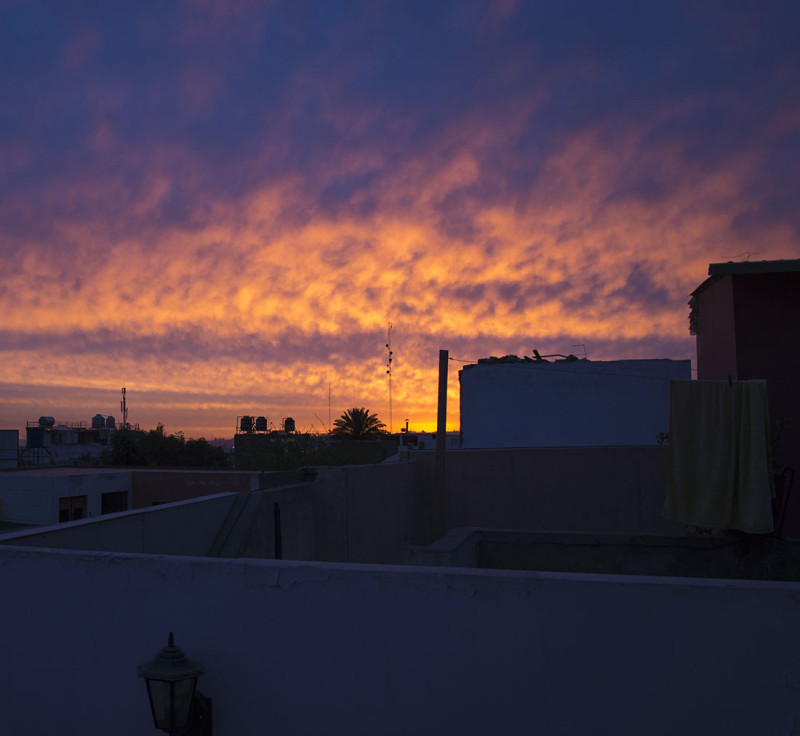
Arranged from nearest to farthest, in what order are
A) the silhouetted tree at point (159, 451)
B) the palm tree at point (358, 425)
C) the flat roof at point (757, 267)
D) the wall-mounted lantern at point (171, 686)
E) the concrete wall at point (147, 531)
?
the wall-mounted lantern at point (171, 686) < the concrete wall at point (147, 531) < the flat roof at point (757, 267) < the silhouetted tree at point (159, 451) < the palm tree at point (358, 425)

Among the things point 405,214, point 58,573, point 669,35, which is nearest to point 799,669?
point 58,573

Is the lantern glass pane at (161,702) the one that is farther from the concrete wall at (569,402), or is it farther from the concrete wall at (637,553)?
the concrete wall at (569,402)

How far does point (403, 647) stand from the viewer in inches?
113

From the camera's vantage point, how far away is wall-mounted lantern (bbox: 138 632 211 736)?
2904 mm

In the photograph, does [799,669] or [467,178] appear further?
[467,178]

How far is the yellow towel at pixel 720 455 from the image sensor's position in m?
6.13

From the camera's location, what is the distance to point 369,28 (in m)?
9.30

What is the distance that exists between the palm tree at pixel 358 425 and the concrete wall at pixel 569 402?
19.4 meters

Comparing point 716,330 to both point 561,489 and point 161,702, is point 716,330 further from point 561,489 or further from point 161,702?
point 161,702

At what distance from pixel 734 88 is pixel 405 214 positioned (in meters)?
6.50

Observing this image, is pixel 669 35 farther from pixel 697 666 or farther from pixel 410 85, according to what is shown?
pixel 697 666

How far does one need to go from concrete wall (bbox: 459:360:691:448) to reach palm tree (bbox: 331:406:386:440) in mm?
19395

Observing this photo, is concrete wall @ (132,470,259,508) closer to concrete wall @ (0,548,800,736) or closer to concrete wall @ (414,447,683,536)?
concrete wall @ (414,447,683,536)

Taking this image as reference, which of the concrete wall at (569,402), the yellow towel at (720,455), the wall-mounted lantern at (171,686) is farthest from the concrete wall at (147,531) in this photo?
the concrete wall at (569,402)
